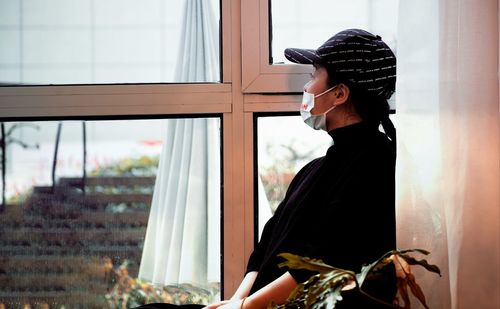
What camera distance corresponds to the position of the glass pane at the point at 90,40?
231 cm

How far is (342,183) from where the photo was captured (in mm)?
1824

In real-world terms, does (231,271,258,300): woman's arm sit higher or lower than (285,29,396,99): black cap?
lower

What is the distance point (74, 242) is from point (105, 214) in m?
0.13

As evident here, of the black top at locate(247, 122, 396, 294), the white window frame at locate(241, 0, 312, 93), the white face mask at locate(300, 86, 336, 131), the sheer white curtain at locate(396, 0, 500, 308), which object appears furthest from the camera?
the white window frame at locate(241, 0, 312, 93)

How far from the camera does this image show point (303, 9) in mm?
2275

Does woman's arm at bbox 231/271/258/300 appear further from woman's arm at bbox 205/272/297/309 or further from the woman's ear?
the woman's ear

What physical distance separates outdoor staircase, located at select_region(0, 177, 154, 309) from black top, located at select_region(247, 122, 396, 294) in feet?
1.54

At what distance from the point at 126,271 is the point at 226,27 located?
0.79 meters

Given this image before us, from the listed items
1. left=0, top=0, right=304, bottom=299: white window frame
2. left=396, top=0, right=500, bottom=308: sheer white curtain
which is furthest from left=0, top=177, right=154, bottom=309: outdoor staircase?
left=396, top=0, right=500, bottom=308: sheer white curtain

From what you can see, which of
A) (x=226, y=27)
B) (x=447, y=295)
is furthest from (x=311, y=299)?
(x=226, y=27)

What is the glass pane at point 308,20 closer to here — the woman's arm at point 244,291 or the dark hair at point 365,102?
the dark hair at point 365,102

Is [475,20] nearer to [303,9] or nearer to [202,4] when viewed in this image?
[303,9]

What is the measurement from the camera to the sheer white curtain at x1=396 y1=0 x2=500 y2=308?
5.26ft

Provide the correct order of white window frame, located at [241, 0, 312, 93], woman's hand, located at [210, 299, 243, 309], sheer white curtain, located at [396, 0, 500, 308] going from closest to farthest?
sheer white curtain, located at [396, 0, 500, 308]
woman's hand, located at [210, 299, 243, 309]
white window frame, located at [241, 0, 312, 93]
